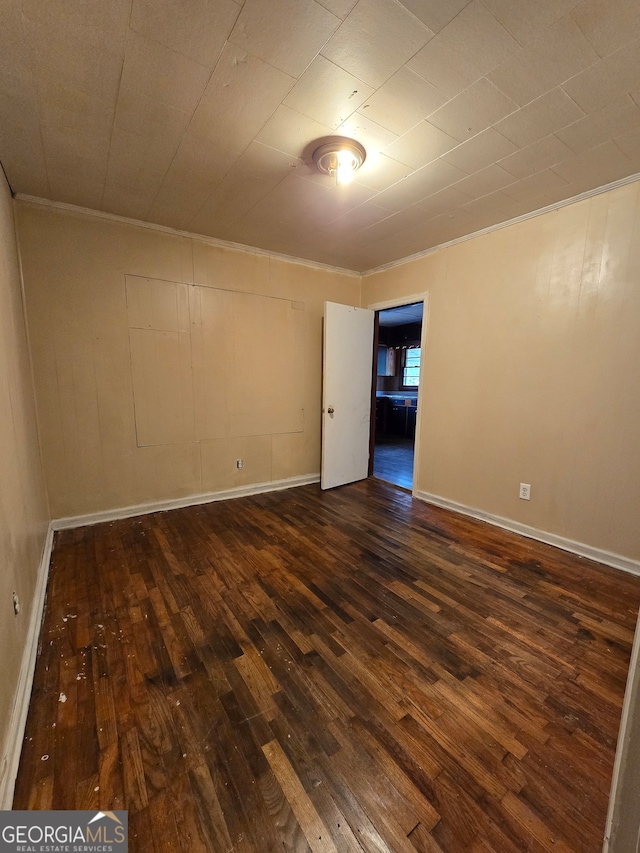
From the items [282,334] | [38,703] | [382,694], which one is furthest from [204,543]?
[282,334]

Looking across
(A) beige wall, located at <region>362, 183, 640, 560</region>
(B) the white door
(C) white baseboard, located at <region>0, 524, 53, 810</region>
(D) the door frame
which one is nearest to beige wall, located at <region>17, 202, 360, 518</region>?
(B) the white door

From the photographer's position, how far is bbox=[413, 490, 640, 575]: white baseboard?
7.43 feet

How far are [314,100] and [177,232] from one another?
192cm

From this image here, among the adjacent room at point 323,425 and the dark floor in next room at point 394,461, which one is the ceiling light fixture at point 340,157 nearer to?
the adjacent room at point 323,425

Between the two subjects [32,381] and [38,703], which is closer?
[38,703]

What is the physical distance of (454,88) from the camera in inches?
58.7

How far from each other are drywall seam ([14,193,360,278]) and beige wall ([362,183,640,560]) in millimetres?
1181

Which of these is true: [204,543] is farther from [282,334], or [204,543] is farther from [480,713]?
[282,334]

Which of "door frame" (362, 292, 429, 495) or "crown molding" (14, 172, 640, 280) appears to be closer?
"crown molding" (14, 172, 640, 280)

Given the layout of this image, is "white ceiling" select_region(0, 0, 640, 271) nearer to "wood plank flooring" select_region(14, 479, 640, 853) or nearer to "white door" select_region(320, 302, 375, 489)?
"white door" select_region(320, 302, 375, 489)

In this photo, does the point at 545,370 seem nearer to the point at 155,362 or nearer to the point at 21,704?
the point at 155,362

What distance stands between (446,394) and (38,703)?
11.2 feet
